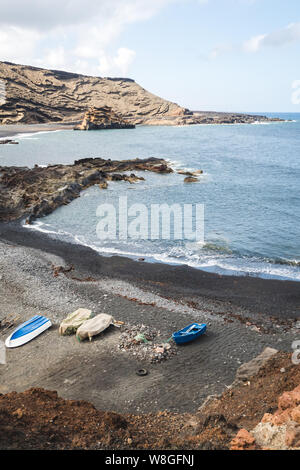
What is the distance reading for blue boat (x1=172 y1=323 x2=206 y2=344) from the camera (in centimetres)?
1434

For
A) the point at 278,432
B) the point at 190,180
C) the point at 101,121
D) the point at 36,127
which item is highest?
the point at 101,121

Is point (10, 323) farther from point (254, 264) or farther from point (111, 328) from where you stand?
point (254, 264)

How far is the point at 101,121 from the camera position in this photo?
141375mm

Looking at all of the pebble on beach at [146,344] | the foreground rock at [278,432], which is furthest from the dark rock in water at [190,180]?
the foreground rock at [278,432]

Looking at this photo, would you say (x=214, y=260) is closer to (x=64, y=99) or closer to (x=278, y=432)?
(x=278, y=432)

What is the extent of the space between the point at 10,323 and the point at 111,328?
16.8 feet

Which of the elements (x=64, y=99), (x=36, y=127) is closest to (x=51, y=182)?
(x=36, y=127)

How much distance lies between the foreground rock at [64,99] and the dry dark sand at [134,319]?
134748 millimetres

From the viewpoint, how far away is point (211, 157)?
7175cm

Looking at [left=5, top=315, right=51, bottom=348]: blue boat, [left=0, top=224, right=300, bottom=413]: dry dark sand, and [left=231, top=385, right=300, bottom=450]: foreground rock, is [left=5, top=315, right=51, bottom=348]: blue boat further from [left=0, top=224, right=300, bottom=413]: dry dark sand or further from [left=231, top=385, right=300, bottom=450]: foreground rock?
[left=231, top=385, right=300, bottom=450]: foreground rock

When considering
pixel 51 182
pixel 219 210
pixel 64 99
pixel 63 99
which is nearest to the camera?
pixel 219 210

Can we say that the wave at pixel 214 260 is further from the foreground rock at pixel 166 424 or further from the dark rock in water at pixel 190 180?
the dark rock in water at pixel 190 180

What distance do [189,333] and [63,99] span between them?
581 ft
